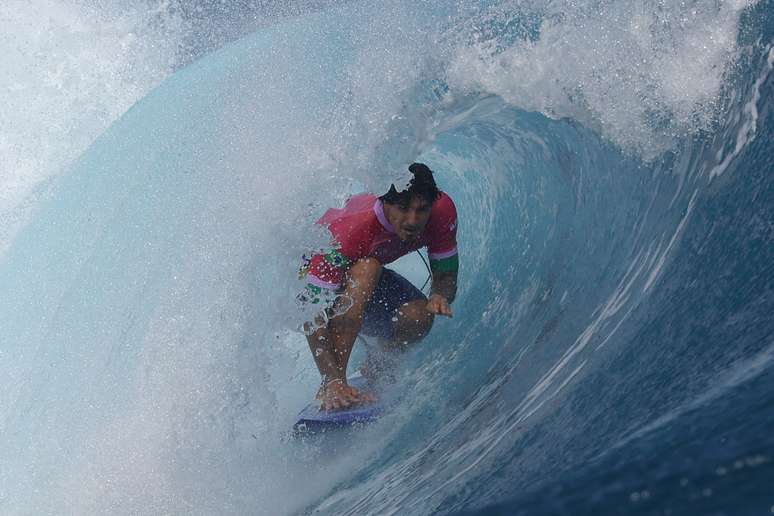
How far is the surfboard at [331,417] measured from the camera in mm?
3096

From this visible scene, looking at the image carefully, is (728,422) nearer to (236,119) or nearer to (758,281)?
(758,281)

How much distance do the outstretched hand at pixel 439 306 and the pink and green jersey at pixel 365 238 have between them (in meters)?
0.27

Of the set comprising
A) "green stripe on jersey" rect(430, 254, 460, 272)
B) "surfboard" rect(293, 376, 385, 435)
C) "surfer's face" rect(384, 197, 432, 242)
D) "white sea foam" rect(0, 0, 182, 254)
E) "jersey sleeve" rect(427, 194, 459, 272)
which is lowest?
"surfboard" rect(293, 376, 385, 435)

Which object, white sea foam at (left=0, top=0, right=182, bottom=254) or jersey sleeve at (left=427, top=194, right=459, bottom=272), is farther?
white sea foam at (left=0, top=0, right=182, bottom=254)

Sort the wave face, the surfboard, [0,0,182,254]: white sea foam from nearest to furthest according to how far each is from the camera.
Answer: the wave face < the surfboard < [0,0,182,254]: white sea foam

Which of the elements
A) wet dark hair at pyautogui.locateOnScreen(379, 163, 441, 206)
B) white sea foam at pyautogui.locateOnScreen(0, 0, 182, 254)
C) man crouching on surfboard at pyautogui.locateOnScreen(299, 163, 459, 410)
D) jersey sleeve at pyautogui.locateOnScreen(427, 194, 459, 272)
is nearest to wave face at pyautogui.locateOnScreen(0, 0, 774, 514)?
man crouching on surfboard at pyautogui.locateOnScreen(299, 163, 459, 410)

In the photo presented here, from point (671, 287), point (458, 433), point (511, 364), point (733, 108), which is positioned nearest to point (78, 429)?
point (458, 433)

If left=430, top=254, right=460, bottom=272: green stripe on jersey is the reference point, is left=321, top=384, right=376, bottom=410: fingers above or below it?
below

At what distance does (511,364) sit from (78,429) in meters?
1.95

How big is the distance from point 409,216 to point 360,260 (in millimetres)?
317

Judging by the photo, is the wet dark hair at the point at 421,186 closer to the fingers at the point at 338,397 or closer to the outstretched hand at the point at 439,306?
the outstretched hand at the point at 439,306

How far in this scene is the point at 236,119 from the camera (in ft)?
13.2

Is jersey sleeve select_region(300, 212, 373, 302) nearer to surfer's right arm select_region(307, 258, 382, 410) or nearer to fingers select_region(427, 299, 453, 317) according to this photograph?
surfer's right arm select_region(307, 258, 382, 410)

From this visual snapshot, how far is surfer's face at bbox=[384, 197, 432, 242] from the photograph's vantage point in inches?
110
